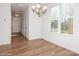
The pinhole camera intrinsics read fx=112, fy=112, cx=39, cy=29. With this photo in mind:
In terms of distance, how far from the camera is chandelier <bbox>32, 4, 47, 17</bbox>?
2.12 meters

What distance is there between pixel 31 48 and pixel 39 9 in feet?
2.51

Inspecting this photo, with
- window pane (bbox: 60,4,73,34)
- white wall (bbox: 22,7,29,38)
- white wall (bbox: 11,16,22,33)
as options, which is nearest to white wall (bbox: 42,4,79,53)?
window pane (bbox: 60,4,73,34)

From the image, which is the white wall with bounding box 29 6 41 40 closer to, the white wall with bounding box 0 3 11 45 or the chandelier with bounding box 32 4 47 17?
the chandelier with bounding box 32 4 47 17

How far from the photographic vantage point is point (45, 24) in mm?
2281

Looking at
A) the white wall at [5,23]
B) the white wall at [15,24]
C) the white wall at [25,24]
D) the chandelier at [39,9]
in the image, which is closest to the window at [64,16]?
the chandelier at [39,9]

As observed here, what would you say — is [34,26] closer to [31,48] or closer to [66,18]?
[31,48]

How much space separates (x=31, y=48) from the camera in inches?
85.1

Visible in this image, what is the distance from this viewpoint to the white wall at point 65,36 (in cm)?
213

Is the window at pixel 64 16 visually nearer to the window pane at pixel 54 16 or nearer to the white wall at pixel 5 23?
the window pane at pixel 54 16

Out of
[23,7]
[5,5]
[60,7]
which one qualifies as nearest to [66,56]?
[60,7]

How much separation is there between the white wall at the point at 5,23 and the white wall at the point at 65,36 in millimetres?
687

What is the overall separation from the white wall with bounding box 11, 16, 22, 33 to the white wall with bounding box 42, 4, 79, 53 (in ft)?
1.62

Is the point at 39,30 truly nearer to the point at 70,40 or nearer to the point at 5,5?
the point at 70,40

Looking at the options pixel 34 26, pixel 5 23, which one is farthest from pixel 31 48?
pixel 5 23
